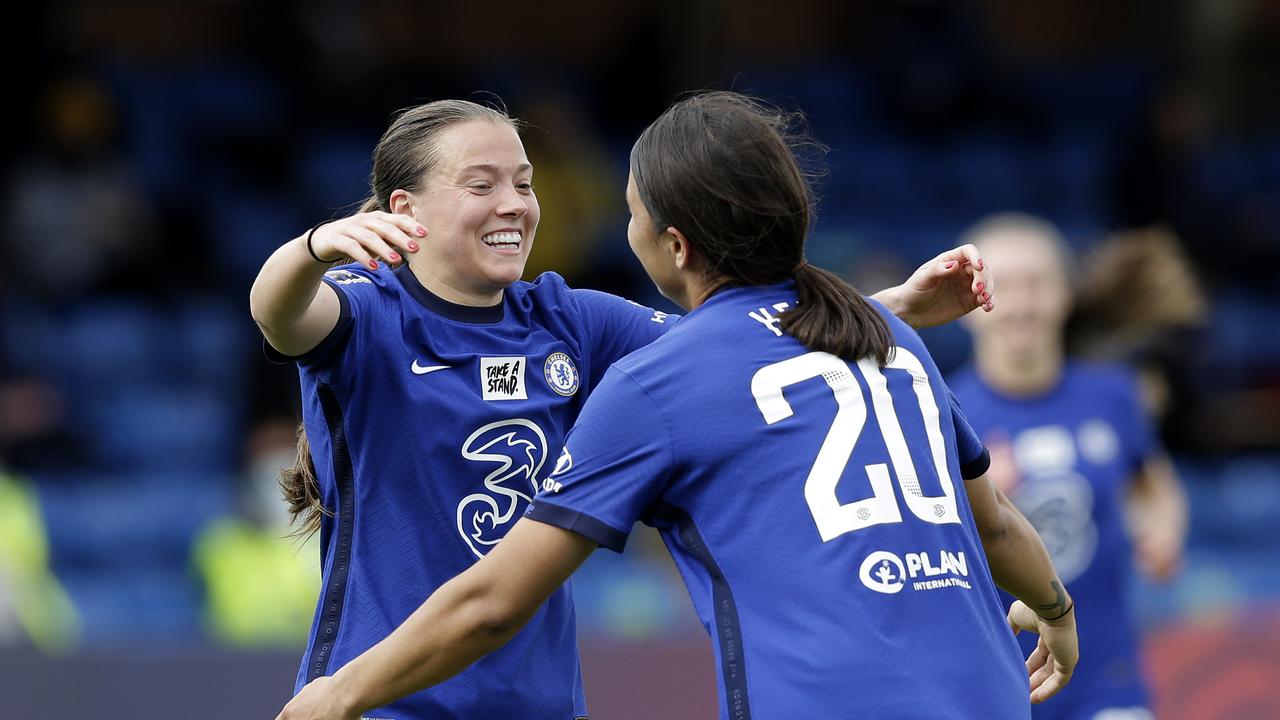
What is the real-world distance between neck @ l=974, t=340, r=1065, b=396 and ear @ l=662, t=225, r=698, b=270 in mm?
2988

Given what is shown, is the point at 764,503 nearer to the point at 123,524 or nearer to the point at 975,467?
the point at 975,467

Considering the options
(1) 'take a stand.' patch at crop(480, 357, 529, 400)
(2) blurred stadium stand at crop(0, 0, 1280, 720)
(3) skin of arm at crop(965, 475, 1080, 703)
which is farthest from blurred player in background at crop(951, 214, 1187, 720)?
(1) 'take a stand.' patch at crop(480, 357, 529, 400)

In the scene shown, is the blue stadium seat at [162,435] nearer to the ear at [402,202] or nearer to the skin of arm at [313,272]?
A: the ear at [402,202]

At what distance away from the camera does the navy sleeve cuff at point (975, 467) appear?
10.1ft

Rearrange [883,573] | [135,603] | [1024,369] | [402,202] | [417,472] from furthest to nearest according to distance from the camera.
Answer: [135,603], [1024,369], [402,202], [417,472], [883,573]

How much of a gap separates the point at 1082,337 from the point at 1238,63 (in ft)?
29.5

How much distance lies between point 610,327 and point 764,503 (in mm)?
976

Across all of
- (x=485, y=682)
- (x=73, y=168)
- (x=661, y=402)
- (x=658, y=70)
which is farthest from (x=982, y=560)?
(x=658, y=70)

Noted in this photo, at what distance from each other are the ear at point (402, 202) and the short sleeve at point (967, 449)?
1.16m

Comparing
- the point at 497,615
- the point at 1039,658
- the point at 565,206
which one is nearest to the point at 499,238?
the point at 497,615

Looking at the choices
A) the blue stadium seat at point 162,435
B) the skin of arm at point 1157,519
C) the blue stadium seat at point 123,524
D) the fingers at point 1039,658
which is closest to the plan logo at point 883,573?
the fingers at point 1039,658

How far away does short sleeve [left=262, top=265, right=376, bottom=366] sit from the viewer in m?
3.09

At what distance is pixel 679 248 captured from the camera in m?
2.89

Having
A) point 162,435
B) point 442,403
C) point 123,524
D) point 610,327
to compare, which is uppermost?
point 162,435
